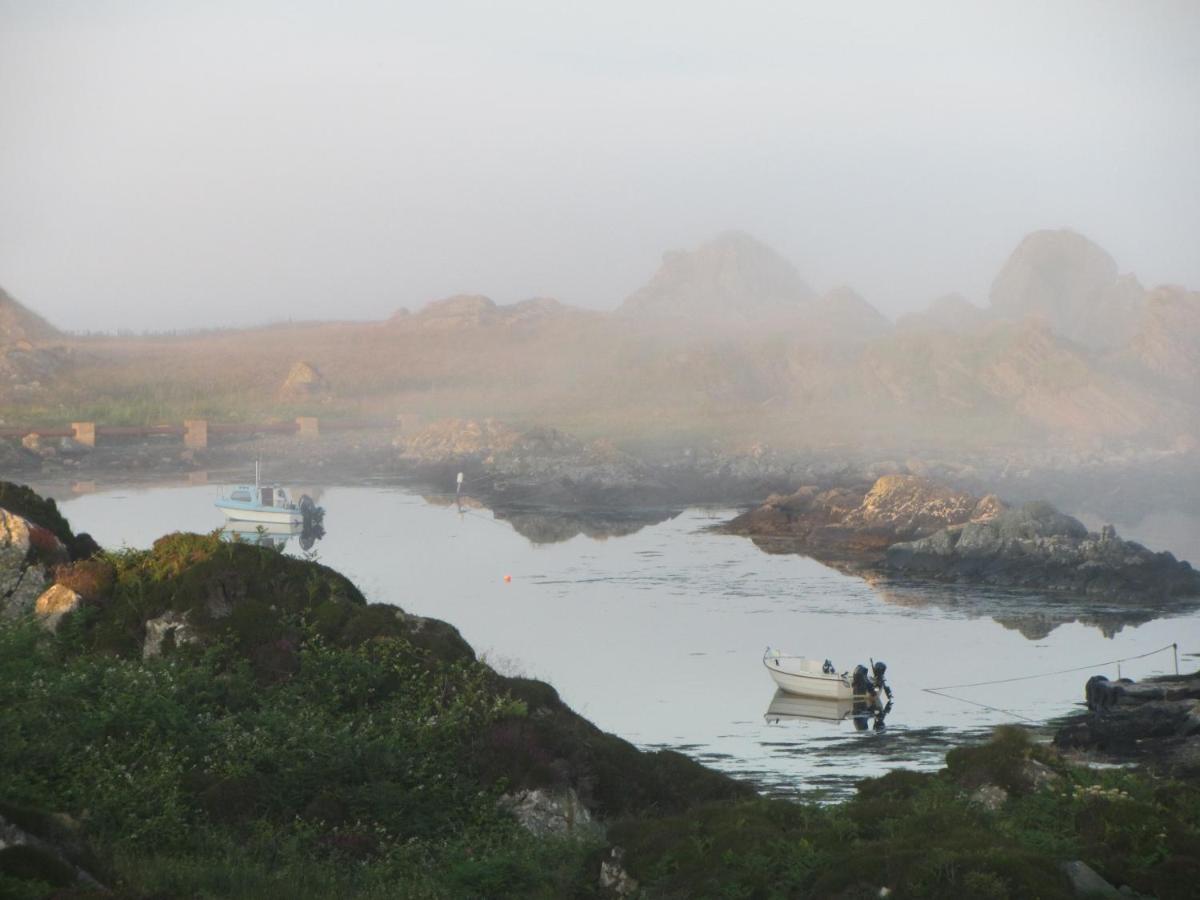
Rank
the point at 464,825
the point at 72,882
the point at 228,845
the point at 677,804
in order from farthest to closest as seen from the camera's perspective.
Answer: the point at 677,804 → the point at 464,825 → the point at 228,845 → the point at 72,882

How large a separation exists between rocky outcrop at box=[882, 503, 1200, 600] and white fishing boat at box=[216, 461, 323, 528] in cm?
2874

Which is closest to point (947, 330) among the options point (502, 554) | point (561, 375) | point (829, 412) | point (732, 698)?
point (829, 412)

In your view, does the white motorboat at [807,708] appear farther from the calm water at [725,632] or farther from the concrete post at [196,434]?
the concrete post at [196,434]

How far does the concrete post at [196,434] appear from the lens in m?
118

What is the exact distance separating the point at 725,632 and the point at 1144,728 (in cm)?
1845

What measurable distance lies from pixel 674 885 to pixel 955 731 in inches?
825

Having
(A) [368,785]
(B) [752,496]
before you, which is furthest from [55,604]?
(B) [752,496]

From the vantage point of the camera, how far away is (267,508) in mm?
72312

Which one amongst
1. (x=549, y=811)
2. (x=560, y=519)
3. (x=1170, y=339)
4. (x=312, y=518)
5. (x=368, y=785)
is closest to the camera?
(x=368, y=785)

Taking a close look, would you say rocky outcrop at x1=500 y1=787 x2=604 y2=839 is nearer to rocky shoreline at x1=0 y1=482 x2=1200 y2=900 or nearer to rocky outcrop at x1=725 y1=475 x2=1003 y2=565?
rocky shoreline at x1=0 y1=482 x2=1200 y2=900

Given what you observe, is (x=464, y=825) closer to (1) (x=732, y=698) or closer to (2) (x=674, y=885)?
(2) (x=674, y=885)

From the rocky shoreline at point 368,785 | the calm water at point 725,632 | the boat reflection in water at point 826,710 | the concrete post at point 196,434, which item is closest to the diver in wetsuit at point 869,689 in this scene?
the boat reflection in water at point 826,710

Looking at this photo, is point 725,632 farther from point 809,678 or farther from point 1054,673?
point 1054,673

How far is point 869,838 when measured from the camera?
15.8 meters
